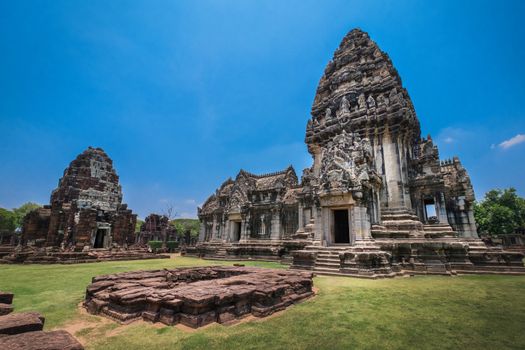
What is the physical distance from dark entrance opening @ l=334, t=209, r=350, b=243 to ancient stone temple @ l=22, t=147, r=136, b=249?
70.6 feet

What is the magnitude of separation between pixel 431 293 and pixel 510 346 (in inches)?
156

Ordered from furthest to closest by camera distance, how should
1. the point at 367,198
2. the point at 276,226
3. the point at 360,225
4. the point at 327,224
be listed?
1. the point at 276,226
2. the point at 327,224
3. the point at 367,198
4. the point at 360,225

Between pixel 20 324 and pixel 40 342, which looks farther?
pixel 20 324

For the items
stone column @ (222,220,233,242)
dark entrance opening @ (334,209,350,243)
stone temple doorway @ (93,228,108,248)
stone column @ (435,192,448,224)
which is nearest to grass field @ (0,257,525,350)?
stone column @ (435,192,448,224)

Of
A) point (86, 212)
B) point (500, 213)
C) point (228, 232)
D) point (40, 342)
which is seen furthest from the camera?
point (500, 213)

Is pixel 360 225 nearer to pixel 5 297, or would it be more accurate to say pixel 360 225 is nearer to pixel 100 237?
pixel 5 297

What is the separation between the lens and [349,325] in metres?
4.78

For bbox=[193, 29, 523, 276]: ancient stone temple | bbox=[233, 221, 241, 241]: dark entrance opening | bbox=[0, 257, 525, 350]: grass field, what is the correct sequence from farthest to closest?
bbox=[233, 221, 241, 241]: dark entrance opening < bbox=[193, 29, 523, 276]: ancient stone temple < bbox=[0, 257, 525, 350]: grass field

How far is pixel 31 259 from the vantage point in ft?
57.2

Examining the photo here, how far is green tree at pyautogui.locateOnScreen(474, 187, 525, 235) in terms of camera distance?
38.8 m

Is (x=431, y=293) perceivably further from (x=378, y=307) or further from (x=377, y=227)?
(x=377, y=227)

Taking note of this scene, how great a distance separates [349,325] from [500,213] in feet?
163

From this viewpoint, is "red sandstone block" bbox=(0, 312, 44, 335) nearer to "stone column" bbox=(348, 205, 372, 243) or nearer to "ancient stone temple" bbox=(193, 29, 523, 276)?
"ancient stone temple" bbox=(193, 29, 523, 276)

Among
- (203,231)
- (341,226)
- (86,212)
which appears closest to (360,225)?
(341,226)
